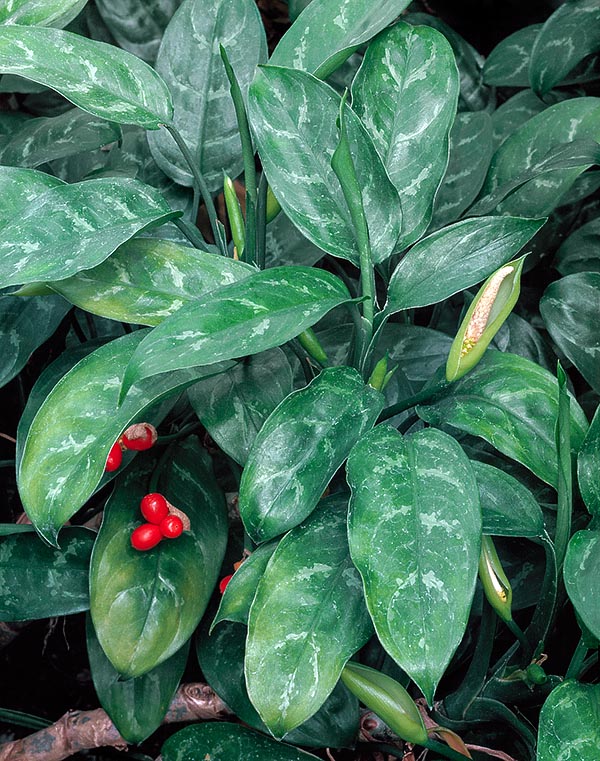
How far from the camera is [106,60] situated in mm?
793

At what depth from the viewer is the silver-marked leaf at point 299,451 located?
2.09 ft

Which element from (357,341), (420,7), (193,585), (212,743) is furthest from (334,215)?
(420,7)

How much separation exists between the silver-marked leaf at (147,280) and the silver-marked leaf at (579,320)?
1.26ft

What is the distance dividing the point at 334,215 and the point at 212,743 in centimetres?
57

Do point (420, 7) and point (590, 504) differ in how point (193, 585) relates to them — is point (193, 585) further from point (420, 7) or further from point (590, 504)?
point (420, 7)

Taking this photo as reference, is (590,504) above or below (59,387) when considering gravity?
below

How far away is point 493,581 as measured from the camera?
0.70 m

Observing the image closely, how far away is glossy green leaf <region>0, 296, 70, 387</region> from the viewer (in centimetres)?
90

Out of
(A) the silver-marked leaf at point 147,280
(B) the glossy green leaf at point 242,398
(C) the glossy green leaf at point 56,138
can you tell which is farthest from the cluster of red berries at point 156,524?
(C) the glossy green leaf at point 56,138

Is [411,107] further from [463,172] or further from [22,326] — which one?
[22,326]

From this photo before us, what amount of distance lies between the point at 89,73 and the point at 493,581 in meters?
0.62

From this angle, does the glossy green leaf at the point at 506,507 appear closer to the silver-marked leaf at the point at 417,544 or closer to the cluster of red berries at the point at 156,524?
the silver-marked leaf at the point at 417,544

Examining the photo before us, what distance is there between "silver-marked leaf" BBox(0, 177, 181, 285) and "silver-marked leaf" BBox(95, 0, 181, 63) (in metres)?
0.62

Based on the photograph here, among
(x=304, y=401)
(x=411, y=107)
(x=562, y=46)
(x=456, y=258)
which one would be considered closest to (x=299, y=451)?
(x=304, y=401)
